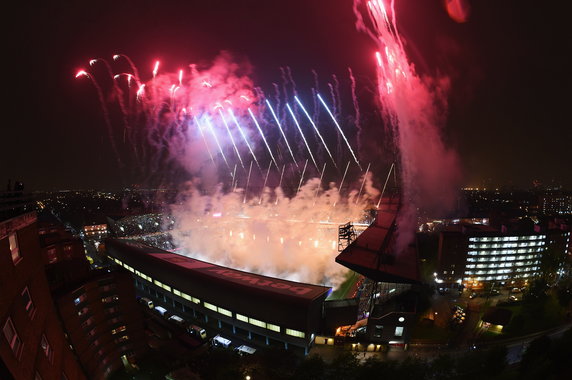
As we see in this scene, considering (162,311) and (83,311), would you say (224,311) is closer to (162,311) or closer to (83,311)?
(162,311)

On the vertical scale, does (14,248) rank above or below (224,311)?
above

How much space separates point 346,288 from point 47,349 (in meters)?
26.4

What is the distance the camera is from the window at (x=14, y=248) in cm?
539

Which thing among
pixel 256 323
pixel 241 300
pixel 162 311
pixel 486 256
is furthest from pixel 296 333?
pixel 486 256

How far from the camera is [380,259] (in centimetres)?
2320

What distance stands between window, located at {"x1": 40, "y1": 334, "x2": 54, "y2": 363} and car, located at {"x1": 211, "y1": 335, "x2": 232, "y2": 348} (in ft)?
49.0

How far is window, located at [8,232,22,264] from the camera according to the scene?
5.39 metres

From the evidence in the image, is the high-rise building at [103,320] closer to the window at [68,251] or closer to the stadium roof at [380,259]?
the window at [68,251]

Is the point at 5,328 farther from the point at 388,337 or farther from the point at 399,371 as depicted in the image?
the point at 388,337

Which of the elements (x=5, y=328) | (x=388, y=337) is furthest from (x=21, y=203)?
(x=388, y=337)

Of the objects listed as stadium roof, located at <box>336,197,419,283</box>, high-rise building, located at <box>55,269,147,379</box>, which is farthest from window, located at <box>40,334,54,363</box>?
stadium roof, located at <box>336,197,419,283</box>

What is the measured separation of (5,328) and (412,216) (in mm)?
35514

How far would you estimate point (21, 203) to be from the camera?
597cm

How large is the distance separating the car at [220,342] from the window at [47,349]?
1494cm
